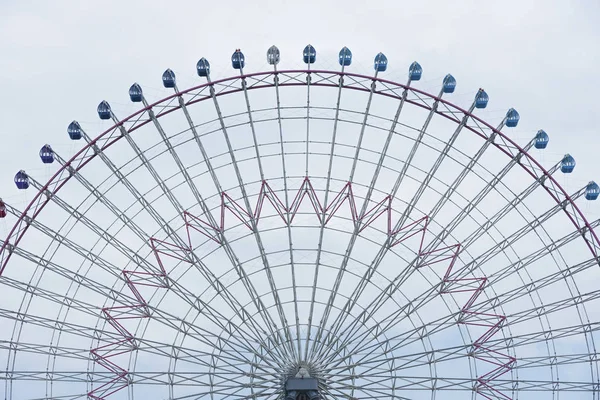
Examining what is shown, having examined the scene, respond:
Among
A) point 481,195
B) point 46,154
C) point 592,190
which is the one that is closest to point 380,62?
point 481,195

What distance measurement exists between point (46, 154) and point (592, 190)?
33240 mm

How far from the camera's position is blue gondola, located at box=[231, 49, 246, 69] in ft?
186

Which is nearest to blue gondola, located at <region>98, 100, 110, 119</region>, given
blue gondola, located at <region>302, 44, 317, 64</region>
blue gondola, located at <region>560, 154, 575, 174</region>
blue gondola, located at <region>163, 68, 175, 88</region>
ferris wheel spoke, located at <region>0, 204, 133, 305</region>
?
blue gondola, located at <region>163, 68, 175, 88</region>

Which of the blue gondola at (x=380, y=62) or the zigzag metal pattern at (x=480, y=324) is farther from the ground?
the blue gondola at (x=380, y=62)

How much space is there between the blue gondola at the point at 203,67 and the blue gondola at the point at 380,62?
32.8ft

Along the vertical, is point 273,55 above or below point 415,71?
above

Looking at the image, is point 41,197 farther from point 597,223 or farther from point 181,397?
point 597,223

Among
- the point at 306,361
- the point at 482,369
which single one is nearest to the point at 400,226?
the point at 306,361

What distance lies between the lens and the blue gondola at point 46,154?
5709 centimetres

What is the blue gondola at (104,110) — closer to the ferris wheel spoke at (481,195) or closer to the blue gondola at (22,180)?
the blue gondola at (22,180)

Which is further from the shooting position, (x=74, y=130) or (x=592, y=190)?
(x=592, y=190)

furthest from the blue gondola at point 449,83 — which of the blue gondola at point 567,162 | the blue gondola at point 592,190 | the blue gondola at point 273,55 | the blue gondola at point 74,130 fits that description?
the blue gondola at point 74,130

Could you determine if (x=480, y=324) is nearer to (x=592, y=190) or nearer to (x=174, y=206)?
(x=592, y=190)

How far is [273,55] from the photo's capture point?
56.5 metres
